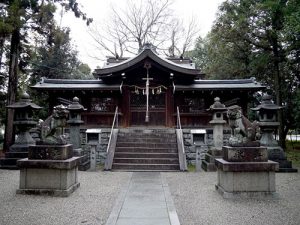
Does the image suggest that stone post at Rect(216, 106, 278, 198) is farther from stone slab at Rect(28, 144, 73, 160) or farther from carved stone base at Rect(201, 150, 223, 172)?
carved stone base at Rect(201, 150, 223, 172)

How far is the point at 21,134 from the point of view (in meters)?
13.4

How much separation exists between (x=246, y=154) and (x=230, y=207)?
61.8 inches

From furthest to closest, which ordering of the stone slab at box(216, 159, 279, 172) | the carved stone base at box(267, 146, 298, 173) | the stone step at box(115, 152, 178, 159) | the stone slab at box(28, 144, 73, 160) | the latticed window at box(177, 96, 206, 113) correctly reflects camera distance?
the latticed window at box(177, 96, 206, 113), the stone step at box(115, 152, 178, 159), the carved stone base at box(267, 146, 298, 173), the stone slab at box(28, 144, 73, 160), the stone slab at box(216, 159, 279, 172)

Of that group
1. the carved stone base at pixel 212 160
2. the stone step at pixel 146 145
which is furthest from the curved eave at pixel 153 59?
the carved stone base at pixel 212 160

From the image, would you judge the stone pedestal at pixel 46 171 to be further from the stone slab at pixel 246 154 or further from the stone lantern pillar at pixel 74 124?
the stone lantern pillar at pixel 74 124

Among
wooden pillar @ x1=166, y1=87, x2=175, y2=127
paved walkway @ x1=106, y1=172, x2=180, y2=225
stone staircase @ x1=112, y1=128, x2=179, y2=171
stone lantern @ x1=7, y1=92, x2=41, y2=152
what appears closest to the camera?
paved walkway @ x1=106, y1=172, x2=180, y2=225

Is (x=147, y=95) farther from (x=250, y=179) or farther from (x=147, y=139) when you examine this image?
(x=250, y=179)

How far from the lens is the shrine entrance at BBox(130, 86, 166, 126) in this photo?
17.9 meters

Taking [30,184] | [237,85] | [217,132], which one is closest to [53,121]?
[30,184]

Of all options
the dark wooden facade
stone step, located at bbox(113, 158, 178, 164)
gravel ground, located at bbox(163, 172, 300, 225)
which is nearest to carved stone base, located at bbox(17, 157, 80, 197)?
gravel ground, located at bbox(163, 172, 300, 225)

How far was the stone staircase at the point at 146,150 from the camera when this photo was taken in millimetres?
12234

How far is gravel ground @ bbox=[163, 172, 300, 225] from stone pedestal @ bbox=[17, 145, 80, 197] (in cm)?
298

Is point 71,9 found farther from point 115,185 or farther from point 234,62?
point 234,62

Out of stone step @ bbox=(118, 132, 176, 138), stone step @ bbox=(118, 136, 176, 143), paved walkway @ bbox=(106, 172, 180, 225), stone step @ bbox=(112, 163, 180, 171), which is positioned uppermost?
stone step @ bbox=(118, 132, 176, 138)
